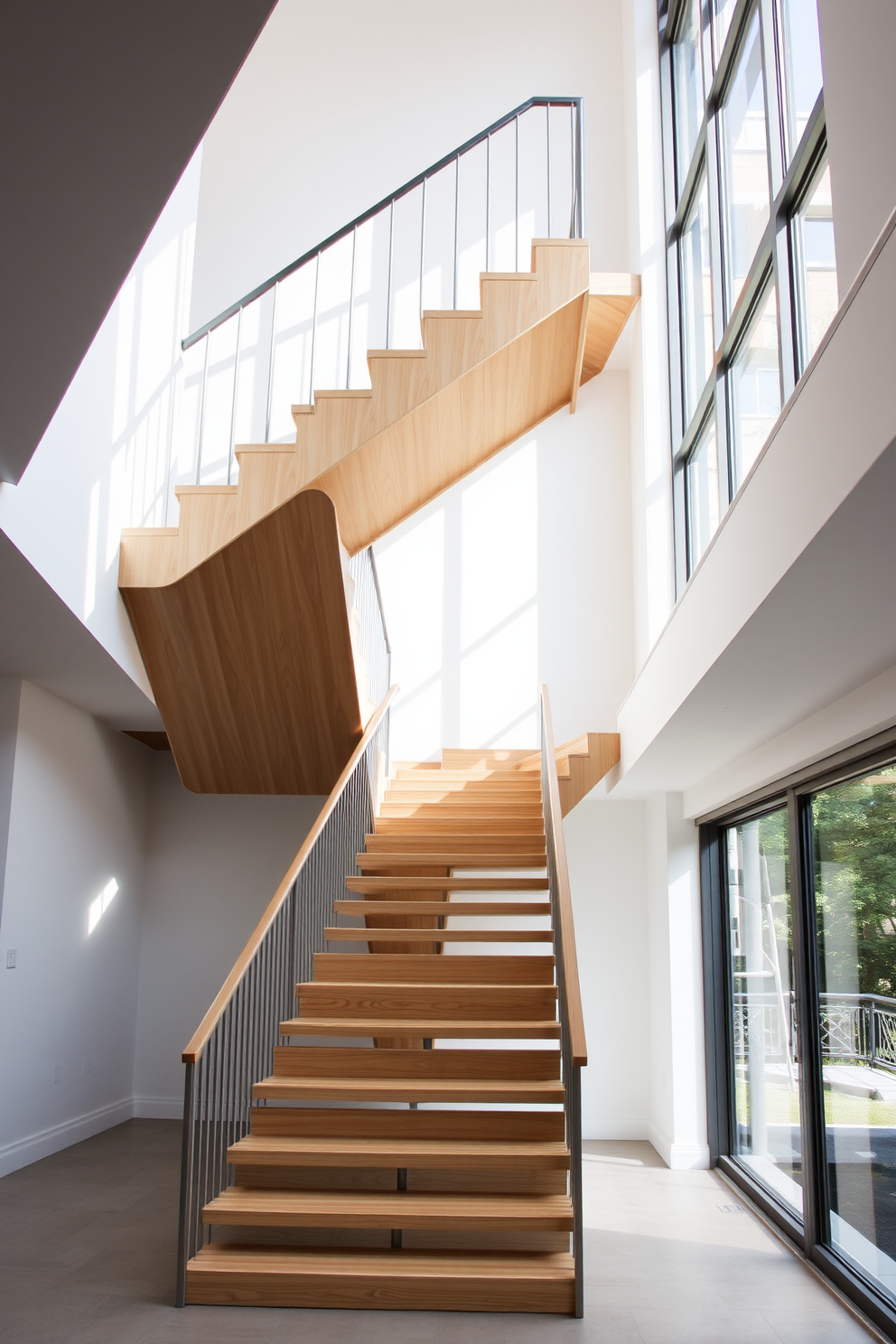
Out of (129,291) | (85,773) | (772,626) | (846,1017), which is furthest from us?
(85,773)

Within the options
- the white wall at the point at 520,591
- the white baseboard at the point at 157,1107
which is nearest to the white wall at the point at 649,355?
the white wall at the point at 520,591

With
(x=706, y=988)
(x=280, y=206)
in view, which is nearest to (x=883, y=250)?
(x=706, y=988)

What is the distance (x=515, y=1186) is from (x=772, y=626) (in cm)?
281

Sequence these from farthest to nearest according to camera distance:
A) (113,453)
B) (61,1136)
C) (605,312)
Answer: (605,312) → (61,1136) → (113,453)

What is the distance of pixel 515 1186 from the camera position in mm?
4383

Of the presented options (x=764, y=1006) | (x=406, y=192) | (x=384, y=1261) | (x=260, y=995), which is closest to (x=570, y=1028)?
(x=384, y=1261)

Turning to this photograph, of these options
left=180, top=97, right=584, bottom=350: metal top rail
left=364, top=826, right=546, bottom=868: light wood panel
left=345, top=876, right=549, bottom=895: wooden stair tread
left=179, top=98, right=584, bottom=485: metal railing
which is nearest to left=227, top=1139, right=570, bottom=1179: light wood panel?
left=345, top=876, right=549, bottom=895: wooden stair tread

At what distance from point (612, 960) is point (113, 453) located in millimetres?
4939

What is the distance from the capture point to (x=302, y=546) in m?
5.04

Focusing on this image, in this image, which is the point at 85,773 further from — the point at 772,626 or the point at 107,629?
the point at 772,626

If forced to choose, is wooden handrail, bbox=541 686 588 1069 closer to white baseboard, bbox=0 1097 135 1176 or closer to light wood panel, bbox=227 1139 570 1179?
light wood panel, bbox=227 1139 570 1179

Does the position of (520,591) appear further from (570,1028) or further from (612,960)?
(570,1028)

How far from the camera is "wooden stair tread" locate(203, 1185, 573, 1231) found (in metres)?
3.60

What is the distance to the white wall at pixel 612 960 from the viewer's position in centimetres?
709
